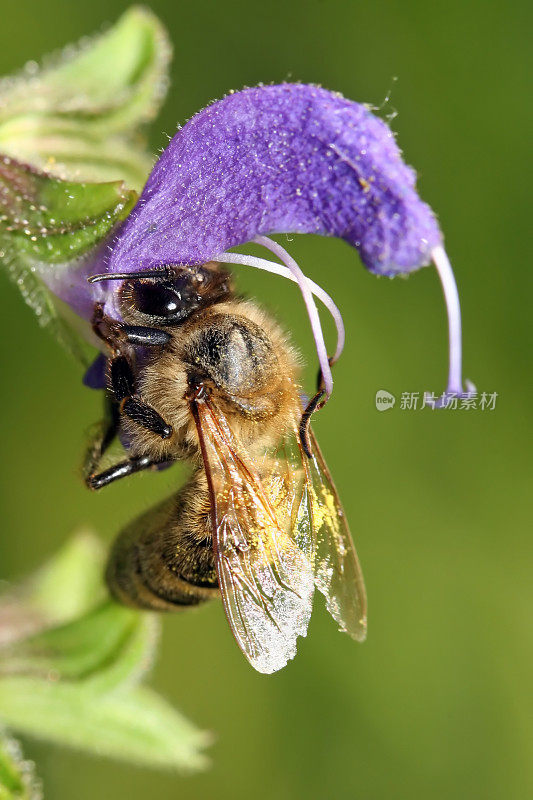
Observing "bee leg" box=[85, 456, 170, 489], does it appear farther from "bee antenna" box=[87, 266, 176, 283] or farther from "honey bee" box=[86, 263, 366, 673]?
"bee antenna" box=[87, 266, 176, 283]

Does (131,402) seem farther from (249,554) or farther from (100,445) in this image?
(249,554)

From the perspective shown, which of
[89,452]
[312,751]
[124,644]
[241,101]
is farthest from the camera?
[312,751]

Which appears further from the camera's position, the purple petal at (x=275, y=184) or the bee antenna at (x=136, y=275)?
the bee antenna at (x=136, y=275)

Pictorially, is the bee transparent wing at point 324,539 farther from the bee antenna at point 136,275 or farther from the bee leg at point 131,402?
the bee antenna at point 136,275

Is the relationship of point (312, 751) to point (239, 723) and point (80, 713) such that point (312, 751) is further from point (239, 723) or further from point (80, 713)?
point (80, 713)

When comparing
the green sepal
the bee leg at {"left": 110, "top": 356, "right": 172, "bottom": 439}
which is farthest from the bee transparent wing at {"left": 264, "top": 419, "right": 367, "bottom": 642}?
the green sepal

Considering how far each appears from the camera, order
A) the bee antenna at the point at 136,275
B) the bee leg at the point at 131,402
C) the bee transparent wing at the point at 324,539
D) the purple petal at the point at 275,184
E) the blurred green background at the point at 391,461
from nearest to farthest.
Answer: the purple petal at the point at 275,184 < the bee antenna at the point at 136,275 < the bee leg at the point at 131,402 < the bee transparent wing at the point at 324,539 < the blurred green background at the point at 391,461

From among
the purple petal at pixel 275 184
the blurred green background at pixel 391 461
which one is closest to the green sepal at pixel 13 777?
the purple petal at pixel 275 184

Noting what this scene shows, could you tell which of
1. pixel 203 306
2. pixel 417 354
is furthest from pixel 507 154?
pixel 203 306
